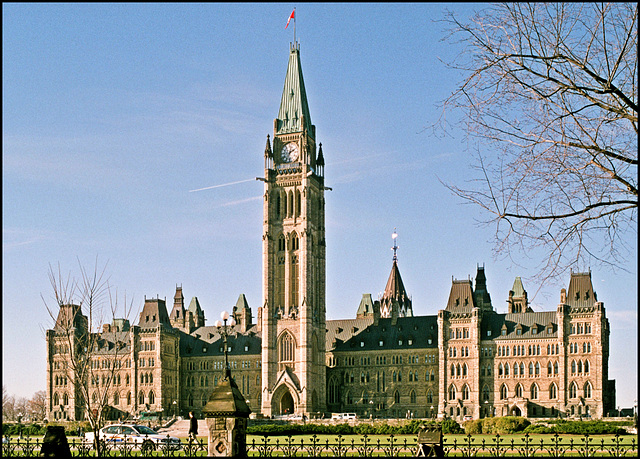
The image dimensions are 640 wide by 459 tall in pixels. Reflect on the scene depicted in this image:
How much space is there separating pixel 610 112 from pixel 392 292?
148 meters

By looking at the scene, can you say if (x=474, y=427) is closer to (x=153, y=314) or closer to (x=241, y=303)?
(x=153, y=314)

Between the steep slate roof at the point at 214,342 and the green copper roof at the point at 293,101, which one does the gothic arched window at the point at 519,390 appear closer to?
the steep slate roof at the point at 214,342

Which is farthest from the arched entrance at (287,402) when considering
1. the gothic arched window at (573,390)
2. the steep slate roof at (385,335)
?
the gothic arched window at (573,390)

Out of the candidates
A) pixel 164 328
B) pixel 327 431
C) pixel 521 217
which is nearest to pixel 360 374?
pixel 164 328

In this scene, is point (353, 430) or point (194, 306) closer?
point (353, 430)

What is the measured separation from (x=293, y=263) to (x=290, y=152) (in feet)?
48.7

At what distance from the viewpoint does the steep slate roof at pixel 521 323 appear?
106m

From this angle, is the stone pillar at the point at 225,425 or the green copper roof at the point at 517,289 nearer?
the stone pillar at the point at 225,425

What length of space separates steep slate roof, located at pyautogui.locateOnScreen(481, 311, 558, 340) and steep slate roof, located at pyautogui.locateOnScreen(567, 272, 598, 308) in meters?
2.90

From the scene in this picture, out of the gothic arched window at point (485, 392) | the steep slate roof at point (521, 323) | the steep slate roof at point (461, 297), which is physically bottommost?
the gothic arched window at point (485, 392)

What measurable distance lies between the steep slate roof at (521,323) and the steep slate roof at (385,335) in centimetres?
766

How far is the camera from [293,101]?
4742 inches

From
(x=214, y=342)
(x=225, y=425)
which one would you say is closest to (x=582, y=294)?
(x=214, y=342)

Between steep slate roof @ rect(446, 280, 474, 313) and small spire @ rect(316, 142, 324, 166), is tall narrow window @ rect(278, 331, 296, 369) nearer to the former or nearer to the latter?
steep slate roof @ rect(446, 280, 474, 313)
